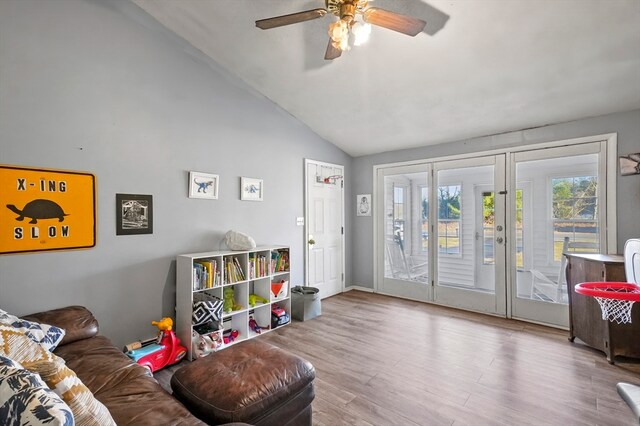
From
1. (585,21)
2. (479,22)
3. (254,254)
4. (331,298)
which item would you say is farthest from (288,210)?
(585,21)

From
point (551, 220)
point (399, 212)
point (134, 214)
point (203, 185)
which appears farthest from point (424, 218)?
point (134, 214)

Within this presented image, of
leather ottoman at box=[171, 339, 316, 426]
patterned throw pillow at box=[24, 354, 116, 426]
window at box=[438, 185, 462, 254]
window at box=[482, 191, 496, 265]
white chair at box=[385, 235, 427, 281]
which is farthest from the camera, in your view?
white chair at box=[385, 235, 427, 281]

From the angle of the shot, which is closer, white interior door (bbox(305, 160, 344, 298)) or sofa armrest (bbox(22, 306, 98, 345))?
sofa armrest (bbox(22, 306, 98, 345))

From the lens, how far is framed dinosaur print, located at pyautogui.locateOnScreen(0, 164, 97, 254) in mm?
2082

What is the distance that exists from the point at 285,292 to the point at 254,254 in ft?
2.05

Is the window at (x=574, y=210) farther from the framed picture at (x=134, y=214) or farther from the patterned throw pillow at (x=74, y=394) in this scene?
the framed picture at (x=134, y=214)

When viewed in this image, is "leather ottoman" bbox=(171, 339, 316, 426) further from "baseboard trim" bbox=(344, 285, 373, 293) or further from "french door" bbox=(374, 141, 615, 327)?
"baseboard trim" bbox=(344, 285, 373, 293)

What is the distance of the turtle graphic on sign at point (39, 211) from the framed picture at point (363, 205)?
12.6 feet

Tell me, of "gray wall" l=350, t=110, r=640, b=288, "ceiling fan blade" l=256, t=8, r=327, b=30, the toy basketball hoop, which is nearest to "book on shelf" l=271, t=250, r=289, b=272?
"gray wall" l=350, t=110, r=640, b=288

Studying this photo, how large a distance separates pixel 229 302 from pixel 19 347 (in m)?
1.78

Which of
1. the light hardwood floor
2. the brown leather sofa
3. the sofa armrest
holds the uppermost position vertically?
the sofa armrest

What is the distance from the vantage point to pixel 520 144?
358 cm

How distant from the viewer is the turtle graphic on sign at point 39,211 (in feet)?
6.96

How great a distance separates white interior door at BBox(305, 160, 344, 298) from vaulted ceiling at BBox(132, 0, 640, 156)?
3.32 feet
